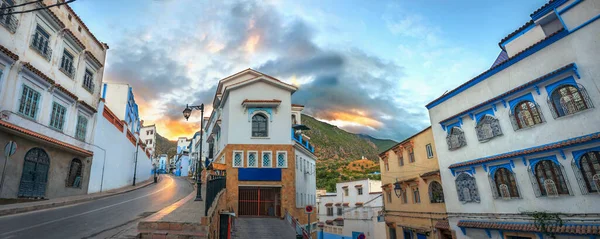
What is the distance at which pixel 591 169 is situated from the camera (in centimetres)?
1068

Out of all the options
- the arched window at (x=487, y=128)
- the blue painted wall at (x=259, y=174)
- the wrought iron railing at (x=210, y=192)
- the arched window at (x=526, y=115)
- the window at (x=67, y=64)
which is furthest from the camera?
the blue painted wall at (x=259, y=174)

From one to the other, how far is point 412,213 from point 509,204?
7.36 m

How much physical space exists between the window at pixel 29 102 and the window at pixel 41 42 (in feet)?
8.78

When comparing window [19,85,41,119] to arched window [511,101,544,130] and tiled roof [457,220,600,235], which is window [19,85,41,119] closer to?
tiled roof [457,220,600,235]

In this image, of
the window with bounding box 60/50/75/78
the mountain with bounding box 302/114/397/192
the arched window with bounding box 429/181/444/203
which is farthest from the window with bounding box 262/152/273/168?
the mountain with bounding box 302/114/397/192

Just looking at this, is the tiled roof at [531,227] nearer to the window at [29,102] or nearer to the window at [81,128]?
the window at [29,102]

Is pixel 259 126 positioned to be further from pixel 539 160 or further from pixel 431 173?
pixel 539 160

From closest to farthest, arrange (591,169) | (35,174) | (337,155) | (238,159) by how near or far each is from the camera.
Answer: (591,169)
(35,174)
(238,159)
(337,155)

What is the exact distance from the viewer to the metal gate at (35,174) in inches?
668

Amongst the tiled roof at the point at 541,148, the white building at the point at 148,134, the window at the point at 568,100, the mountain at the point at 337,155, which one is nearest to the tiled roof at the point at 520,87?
the window at the point at 568,100

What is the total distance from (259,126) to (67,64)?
47.7 ft

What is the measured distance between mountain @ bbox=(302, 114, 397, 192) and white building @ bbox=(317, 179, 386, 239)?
1091cm

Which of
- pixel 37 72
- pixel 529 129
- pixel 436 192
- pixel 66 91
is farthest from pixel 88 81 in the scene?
pixel 529 129

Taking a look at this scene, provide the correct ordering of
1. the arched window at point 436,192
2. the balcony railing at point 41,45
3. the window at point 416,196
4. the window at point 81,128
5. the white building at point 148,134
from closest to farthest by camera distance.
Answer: the arched window at point 436,192 < the balcony railing at point 41,45 < the window at point 416,196 < the window at point 81,128 < the white building at point 148,134
